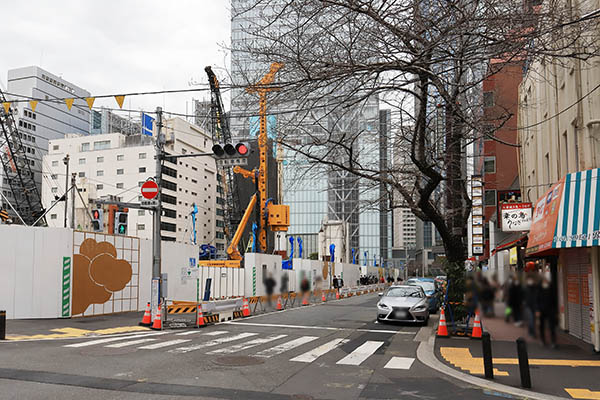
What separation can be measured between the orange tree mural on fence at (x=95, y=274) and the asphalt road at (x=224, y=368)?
6.58 m

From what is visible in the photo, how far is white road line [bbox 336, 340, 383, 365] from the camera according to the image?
41.1 ft

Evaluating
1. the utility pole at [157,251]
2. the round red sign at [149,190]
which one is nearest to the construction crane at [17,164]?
the utility pole at [157,251]

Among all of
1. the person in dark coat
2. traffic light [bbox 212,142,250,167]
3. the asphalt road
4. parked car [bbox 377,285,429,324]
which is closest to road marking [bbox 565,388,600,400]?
the asphalt road

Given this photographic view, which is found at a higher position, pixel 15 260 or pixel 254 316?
pixel 15 260

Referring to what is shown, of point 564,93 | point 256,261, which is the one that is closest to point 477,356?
point 564,93

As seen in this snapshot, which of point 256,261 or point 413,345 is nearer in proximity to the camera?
point 413,345

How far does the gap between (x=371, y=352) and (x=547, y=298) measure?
13.3m

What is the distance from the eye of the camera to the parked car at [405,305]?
827 inches

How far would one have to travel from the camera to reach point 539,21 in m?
8.63

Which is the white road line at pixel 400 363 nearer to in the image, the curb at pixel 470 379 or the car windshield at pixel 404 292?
the curb at pixel 470 379

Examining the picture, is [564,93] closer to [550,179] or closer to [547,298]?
[550,179]

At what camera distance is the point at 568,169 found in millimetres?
16047

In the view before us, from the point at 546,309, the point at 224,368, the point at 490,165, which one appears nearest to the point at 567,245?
the point at 546,309

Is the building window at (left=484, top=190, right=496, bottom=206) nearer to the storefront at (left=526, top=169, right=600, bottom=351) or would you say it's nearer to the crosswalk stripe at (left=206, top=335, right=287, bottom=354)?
the crosswalk stripe at (left=206, top=335, right=287, bottom=354)
